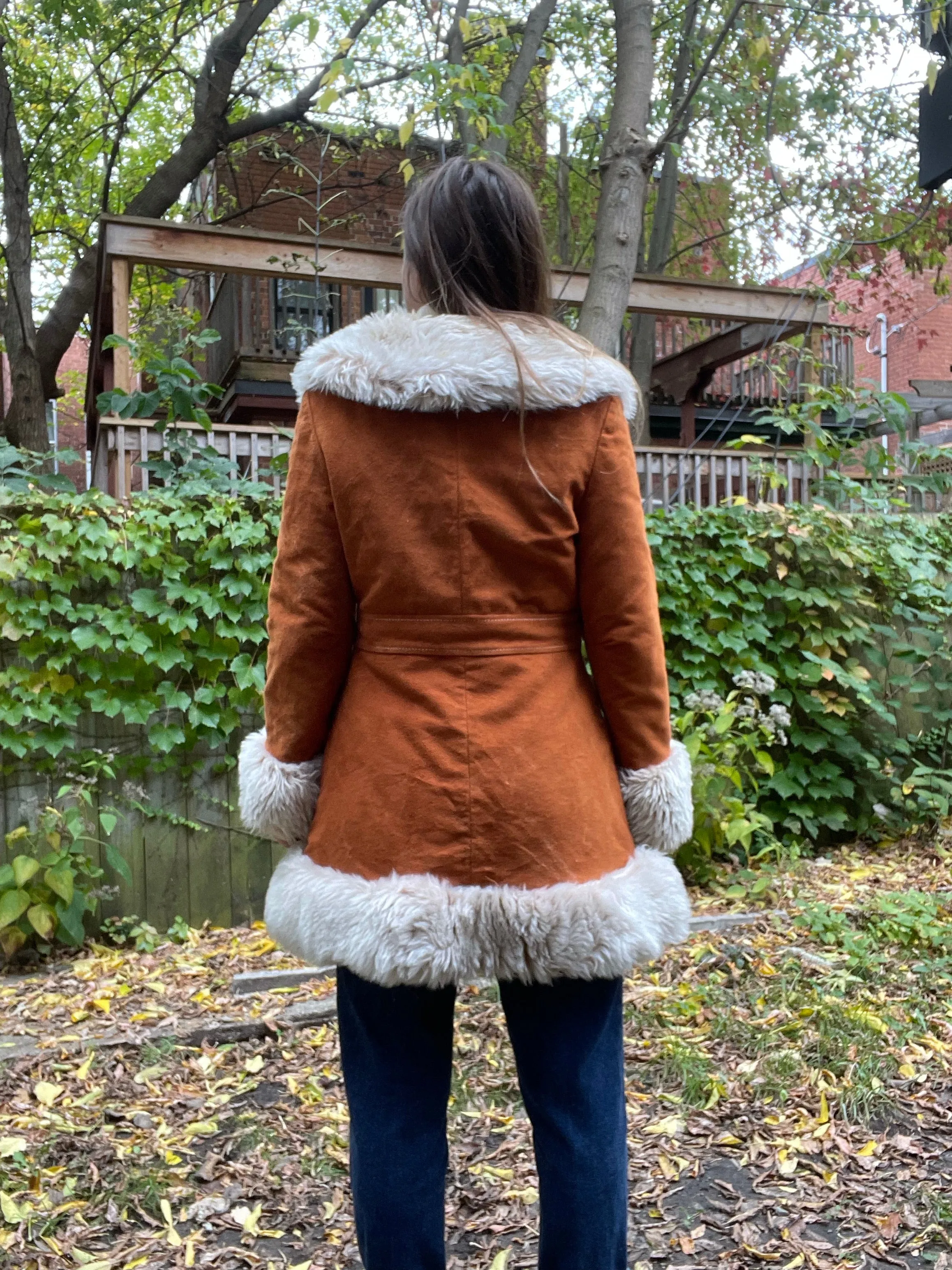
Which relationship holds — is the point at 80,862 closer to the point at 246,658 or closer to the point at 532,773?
the point at 246,658

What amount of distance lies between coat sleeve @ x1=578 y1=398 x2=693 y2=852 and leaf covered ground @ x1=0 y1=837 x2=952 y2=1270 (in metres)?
1.10

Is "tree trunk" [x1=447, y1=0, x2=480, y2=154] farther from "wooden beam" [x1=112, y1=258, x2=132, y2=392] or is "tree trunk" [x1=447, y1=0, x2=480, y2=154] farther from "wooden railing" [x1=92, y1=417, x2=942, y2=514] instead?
"wooden beam" [x1=112, y1=258, x2=132, y2=392]

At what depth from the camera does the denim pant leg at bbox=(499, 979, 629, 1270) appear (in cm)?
127

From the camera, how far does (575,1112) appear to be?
4.17 ft

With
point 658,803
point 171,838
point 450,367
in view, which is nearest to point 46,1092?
point 171,838

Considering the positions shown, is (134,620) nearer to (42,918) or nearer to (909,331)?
(42,918)

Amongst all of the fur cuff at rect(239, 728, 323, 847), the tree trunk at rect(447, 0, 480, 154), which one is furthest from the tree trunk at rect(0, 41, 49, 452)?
the fur cuff at rect(239, 728, 323, 847)

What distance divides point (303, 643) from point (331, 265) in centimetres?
725

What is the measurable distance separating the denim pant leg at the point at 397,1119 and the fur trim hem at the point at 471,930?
5cm

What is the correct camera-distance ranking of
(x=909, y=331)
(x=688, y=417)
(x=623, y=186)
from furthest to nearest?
(x=909, y=331)
(x=688, y=417)
(x=623, y=186)

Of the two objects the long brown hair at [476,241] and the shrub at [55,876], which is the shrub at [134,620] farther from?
the long brown hair at [476,241]

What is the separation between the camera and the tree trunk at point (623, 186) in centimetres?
446

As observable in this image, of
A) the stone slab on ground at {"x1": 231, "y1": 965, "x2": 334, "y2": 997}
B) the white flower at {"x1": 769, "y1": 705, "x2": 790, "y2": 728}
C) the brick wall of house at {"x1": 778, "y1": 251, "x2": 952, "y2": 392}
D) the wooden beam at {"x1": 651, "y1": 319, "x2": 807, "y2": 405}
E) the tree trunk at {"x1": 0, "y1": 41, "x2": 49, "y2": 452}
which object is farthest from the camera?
the brick wall of house at {"x1": 778, "y1": 251, "x2": 952, "y2": 392}

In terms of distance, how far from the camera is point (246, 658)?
3951mm
